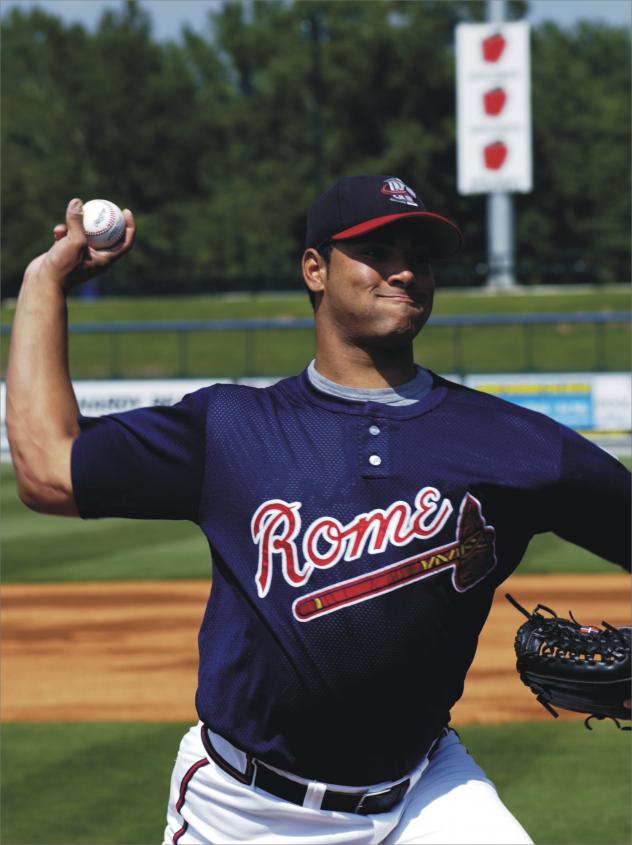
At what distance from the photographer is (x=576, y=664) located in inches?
127

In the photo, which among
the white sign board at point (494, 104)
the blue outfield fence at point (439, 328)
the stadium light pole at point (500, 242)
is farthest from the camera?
the stadium light pole at point (500, 242)

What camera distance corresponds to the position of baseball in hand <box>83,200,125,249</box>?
3.01 m

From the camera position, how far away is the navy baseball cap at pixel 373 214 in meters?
3.08

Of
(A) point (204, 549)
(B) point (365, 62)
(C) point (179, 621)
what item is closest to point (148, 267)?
(B) point (365, 62)

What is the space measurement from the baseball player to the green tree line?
164ft

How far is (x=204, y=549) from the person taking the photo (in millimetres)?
13953

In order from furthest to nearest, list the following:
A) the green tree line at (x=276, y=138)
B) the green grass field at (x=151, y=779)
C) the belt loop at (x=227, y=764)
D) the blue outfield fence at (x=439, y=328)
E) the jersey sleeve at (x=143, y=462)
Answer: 1. the green tree line at (x=276, y=138)
2. the blue outfield fence at (x=439, y=328)
3. the green grass field at (x=151, y=779)
4. the belt loop at (x=227, y=764)
5. the jersey sleeve at (x=143, y=462)

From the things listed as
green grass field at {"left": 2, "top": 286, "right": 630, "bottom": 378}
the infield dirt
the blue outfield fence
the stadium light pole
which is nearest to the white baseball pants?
the infield dirt

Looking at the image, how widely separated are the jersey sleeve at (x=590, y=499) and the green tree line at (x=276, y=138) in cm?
4998

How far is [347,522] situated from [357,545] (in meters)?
0.06

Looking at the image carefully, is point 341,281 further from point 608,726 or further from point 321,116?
point 321,116

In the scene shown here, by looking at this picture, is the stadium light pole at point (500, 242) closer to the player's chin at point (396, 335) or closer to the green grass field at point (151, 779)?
the green grass field at point (151, 779)

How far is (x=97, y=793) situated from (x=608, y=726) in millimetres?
2932

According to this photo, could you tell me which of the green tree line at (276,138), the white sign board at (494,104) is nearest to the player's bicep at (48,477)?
the white sign board at (494,104)
